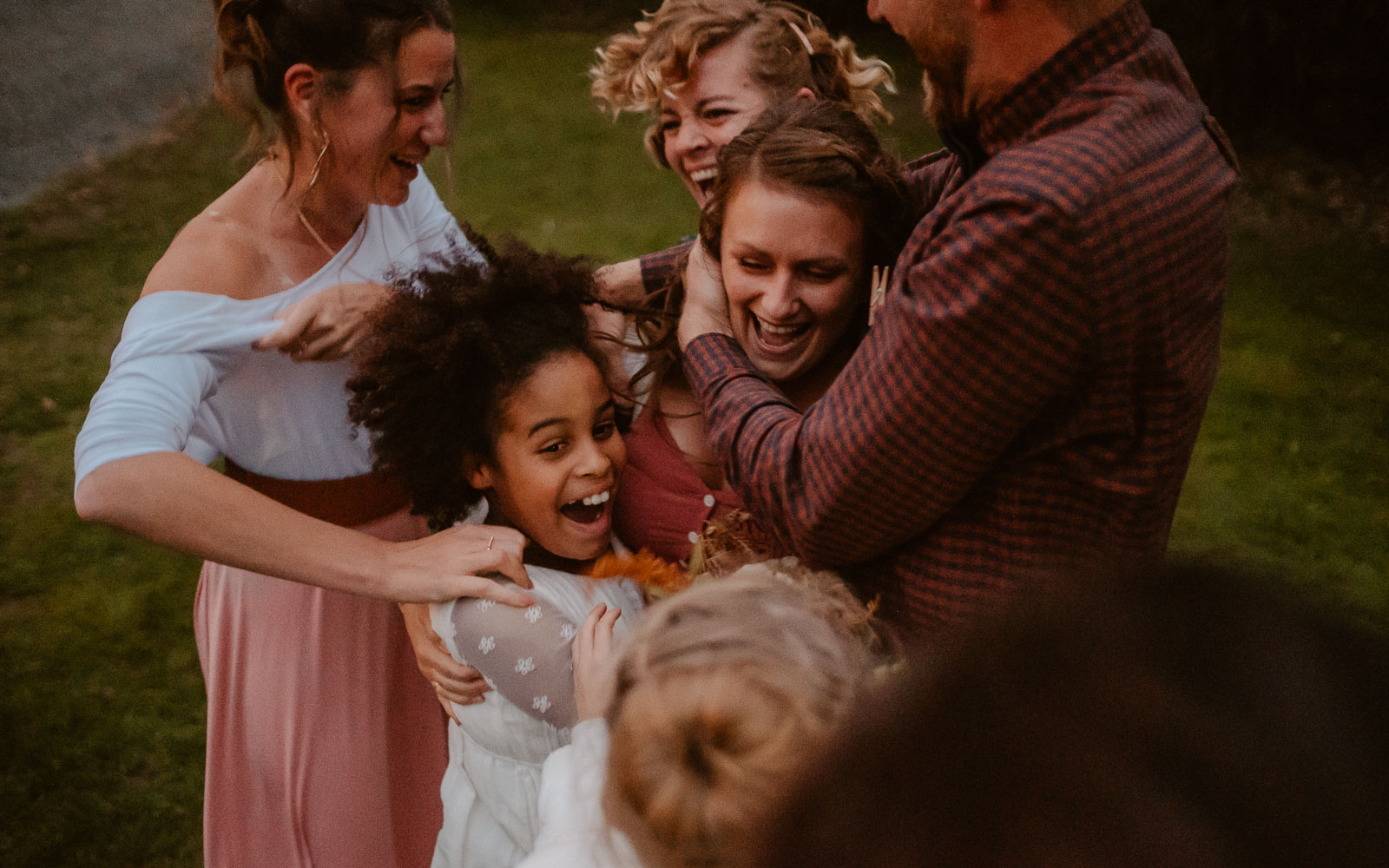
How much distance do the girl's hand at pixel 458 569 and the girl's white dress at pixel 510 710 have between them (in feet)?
0.10

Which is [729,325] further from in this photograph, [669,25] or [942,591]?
[669,25]

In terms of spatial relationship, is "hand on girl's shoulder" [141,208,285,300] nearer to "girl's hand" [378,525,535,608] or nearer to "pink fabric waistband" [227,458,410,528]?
"pink fabric waistband" [227,458,410,528]

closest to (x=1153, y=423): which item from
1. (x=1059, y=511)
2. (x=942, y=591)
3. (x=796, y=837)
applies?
(x=1059, y=511)

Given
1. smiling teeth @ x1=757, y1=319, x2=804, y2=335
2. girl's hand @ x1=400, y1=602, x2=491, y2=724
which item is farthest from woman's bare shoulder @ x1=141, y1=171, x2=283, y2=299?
smiling teeth @ x1=757, y1=319, x2=804, y2=335

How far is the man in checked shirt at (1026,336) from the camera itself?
1.24m

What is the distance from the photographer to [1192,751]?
0.63 m

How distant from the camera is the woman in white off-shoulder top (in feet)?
5.70

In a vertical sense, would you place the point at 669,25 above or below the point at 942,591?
above

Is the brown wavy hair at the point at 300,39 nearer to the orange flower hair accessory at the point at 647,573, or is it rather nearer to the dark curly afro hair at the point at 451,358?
the dark curly afro hair at the point at 451,358

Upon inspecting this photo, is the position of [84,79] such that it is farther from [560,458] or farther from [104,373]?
[560,458]

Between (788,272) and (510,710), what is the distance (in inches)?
37.4

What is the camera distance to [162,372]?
1727 millimetres

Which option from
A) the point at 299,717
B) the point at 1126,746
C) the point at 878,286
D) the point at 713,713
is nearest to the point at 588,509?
the point at 878,286

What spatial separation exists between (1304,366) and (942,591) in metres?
5.96
